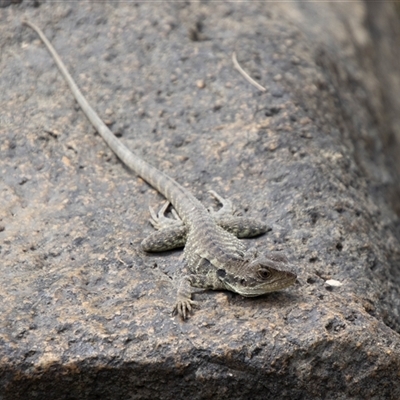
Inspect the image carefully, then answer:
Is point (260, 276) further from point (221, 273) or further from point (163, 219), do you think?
point (163, 219)

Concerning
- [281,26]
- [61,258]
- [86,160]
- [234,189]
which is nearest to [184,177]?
[234,189]

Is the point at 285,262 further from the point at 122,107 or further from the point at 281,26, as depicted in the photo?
the point at 281,26

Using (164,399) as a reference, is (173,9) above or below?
above

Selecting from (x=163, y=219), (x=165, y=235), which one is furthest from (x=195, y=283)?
(x=163, y=219)

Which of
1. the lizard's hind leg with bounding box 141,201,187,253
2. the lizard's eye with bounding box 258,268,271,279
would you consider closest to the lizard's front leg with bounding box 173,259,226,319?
the lizard's eye with bounding box 258,268,271,279

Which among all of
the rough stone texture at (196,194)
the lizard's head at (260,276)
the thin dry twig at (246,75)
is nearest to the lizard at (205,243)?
the lizard's head at (260,276)
